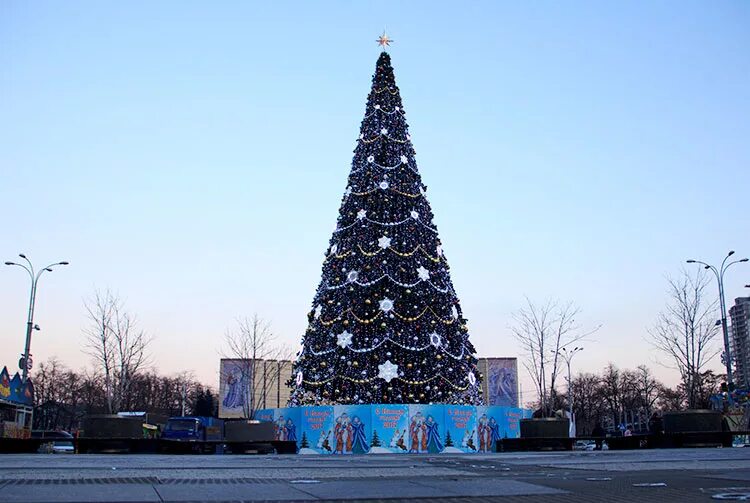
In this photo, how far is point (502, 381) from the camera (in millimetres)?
84688

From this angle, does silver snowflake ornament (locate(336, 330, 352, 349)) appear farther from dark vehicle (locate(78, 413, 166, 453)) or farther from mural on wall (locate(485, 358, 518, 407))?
mural on wall (locate(485, 358, 518, 407))

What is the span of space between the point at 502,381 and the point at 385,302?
4975cm

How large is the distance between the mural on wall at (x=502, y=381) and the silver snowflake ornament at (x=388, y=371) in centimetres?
4806

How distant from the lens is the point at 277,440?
37969 mm

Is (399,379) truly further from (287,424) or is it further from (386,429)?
(287,424)

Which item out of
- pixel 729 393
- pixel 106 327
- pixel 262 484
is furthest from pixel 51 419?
pixel 262 484

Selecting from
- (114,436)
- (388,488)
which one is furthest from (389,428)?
(388,488)

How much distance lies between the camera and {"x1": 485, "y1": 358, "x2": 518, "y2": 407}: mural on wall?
275 ft

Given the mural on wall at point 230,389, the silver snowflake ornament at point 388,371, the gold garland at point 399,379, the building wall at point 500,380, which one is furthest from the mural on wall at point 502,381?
the silver snowflake ornament at point 388,371

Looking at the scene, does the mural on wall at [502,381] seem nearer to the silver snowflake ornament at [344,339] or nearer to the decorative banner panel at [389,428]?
the silver snowflake ornament at [344,339]

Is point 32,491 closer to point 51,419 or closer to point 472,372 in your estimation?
point 472,372

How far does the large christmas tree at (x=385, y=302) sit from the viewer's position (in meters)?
37.9

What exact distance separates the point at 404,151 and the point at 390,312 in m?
9.59

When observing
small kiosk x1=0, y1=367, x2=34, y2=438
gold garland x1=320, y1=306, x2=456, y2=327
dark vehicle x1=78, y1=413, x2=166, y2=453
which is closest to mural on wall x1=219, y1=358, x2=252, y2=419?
small kiosk x1=0, y1=367, x2=34, y2=438
